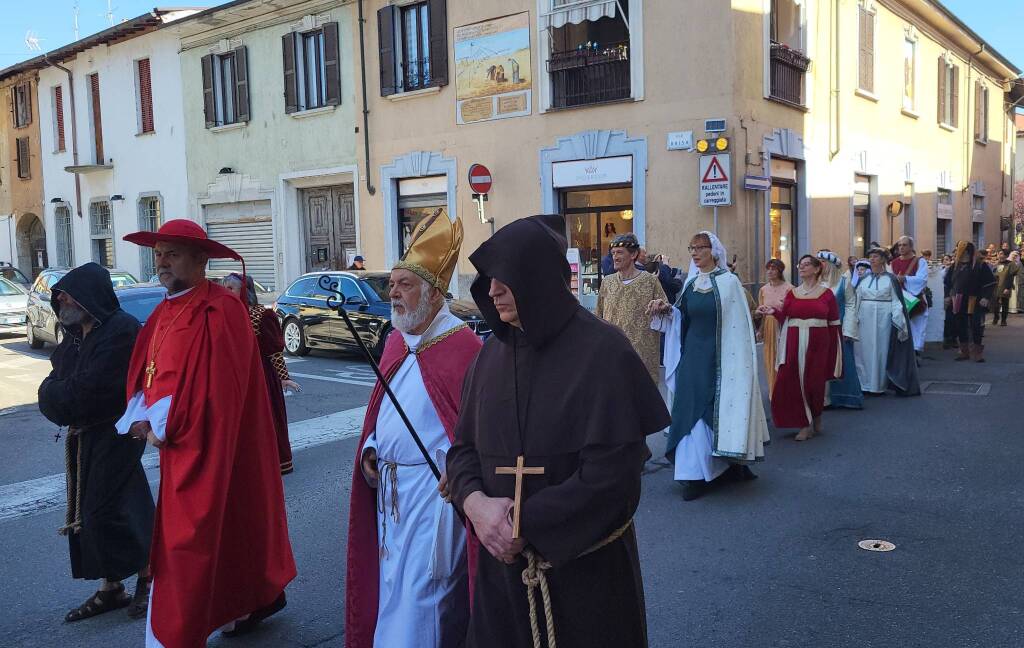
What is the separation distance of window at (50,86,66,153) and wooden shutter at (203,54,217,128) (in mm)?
8628

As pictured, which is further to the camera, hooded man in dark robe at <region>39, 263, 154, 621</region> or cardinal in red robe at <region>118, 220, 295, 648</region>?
hooded man in dark robe at <region>39, 263, 154, 621</region>

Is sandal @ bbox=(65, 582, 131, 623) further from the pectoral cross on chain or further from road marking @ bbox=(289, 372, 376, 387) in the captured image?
road marking @ bbox=(289, 372, 376, 387)

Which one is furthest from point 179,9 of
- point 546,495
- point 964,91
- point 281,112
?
point 546,495

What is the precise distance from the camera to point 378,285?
46.5 feet

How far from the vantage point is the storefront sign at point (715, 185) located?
1499 cm

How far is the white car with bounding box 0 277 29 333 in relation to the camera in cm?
2005

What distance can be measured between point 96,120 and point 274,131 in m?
9.24

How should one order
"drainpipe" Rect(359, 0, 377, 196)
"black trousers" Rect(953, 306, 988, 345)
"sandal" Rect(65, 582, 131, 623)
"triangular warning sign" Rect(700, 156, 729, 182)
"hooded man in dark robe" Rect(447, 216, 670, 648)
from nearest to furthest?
"hooded man in dark robe" Rect(447, 216, 670, 648)
"sandal" Rect(65, 582, 131, 623)
"black trousers" Rect(953, 306, 988, 345)
"triangular warning sign" Rect(700, 156, 729, 182)
"drainpipe" Rect(359, 0, 377, 196)

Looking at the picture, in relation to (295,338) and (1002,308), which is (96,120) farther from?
(1002,308)

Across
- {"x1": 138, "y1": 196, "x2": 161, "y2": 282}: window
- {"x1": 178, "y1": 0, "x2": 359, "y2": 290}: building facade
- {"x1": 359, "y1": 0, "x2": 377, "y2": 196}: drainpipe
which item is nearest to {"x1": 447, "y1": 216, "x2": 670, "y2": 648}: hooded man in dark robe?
{"x1": 359, "y1": 0, "x2": 377, "y2": 196}: drainpipe

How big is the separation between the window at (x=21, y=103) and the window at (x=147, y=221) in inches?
322

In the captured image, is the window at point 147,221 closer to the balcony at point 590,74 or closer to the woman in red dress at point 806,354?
the balcony at point 590,74

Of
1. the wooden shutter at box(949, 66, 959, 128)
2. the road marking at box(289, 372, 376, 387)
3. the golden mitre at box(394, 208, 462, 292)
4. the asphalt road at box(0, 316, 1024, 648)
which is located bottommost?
the asphalt road at box(0, 316, 1024, 648)

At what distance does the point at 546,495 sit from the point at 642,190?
569 inches
